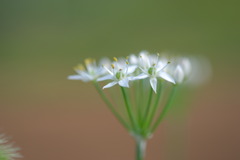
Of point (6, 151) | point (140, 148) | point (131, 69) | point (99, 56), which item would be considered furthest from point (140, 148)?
point (99, 56)

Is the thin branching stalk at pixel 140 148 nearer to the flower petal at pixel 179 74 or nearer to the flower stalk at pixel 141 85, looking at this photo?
the flower stalk at pixel 141 85

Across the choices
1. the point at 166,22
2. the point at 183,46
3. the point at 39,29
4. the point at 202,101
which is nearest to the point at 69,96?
the point at 202,101

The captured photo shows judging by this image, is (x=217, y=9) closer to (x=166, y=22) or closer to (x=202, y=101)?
(x=166, y=22)

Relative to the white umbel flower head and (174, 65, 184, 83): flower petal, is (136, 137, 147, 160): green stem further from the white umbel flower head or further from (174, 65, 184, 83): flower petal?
the white umbel flower head

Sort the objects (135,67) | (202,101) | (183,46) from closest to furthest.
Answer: (135,67), (202,101), (183,46)

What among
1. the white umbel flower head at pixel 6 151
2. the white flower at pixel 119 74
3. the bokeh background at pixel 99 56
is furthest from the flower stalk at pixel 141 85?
the bokeh background at pixel 99 56

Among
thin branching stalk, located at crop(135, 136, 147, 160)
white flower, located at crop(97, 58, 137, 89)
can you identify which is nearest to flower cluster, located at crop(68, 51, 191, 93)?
white flower, located at crop(97, 58, 137, 89)

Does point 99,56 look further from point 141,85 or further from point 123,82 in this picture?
point 123,82

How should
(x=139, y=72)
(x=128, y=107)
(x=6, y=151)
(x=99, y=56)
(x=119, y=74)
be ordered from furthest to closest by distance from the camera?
(x=99, y=56)
(x=139, y=72)
(x=119, y=74)
(x=128, y=107)
(x=6, y=151)
